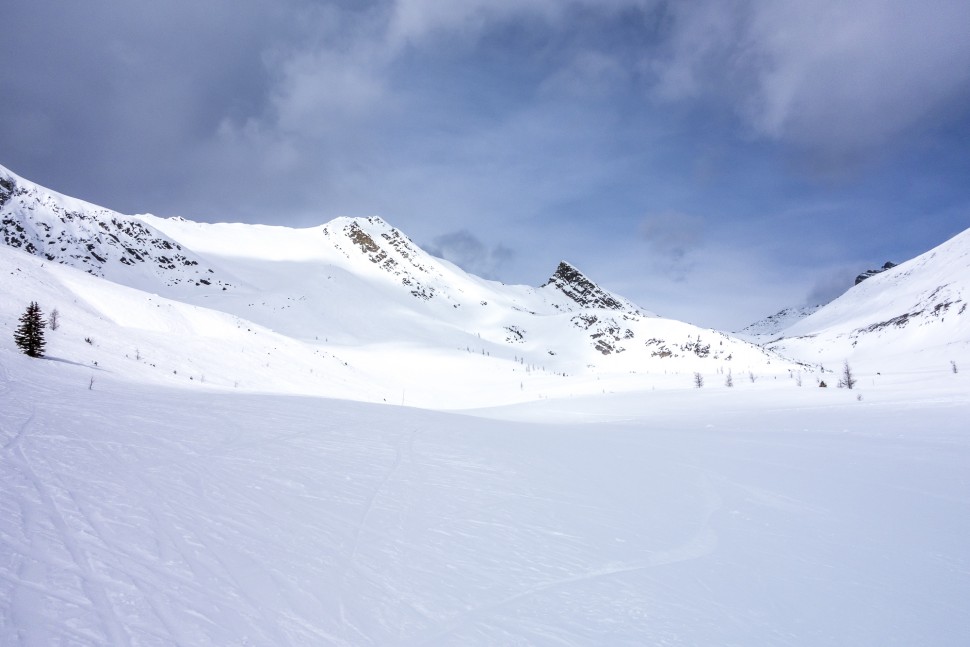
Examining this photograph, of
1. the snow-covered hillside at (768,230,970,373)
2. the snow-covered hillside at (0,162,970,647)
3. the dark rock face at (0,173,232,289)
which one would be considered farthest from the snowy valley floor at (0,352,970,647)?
the snow-covered hillside at (768,230,970,373)

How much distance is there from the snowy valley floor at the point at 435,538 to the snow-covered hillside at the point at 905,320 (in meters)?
56.5

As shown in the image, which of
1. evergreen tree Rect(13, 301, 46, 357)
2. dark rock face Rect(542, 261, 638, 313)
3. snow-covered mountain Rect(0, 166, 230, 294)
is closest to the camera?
evergreen tree Rect(13, 301, 46, 357)

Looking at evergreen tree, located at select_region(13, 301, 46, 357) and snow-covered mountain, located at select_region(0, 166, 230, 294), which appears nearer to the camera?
evergreen tree, located at select_region(13, 301, 46, 357)

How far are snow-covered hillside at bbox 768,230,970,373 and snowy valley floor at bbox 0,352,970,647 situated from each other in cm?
5654

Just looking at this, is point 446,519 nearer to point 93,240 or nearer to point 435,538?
point 435,538

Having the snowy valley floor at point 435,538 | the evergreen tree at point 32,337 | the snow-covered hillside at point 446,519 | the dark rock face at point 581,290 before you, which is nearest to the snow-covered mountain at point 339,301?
the evergreen tree at point 32,337

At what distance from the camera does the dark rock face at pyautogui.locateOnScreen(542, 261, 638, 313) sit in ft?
523

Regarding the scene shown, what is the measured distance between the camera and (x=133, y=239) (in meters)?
57.1

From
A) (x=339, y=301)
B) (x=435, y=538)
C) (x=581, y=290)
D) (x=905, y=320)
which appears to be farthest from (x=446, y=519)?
(x=581, y=290)

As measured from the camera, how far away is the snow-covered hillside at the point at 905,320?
216 feet

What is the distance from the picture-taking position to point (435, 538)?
4234 mm

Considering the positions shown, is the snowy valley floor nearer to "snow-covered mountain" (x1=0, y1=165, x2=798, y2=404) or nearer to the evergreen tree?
the evergreen tree

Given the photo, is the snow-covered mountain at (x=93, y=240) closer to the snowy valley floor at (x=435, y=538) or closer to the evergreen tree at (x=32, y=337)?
the evergreen tree at (x=32, y=337)

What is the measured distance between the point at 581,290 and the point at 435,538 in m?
166
